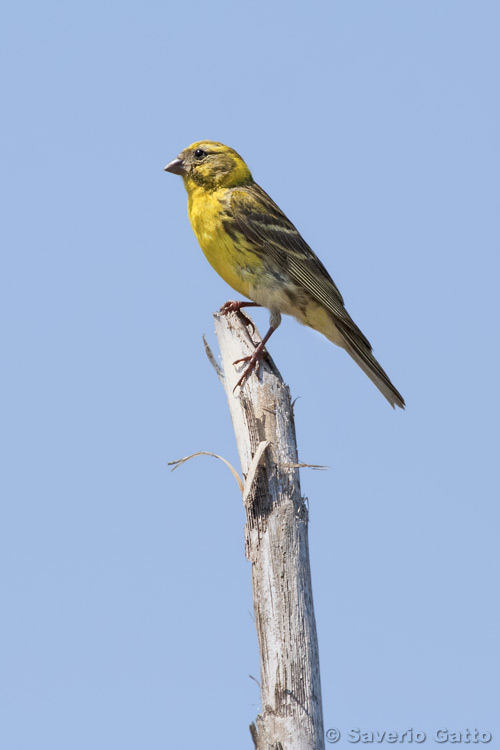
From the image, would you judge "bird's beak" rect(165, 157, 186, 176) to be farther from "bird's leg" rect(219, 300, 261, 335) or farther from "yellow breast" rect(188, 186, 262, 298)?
"bird's leg" rect(219, 300, 261, 335)

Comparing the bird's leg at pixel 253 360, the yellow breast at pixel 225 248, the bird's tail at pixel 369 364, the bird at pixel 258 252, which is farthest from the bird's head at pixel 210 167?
the bird's leg at pixel 253 360

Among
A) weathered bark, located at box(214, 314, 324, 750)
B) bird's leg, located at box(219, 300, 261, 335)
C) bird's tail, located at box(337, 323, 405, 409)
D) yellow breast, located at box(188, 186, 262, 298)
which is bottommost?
weathered bark, located at box(214, 314, 324, 750)

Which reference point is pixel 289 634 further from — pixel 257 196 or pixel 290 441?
pixel 257 196

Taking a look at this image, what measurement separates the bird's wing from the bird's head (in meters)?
0.15

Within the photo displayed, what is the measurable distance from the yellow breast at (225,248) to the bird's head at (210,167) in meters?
0.37

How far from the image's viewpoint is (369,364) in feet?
26.4

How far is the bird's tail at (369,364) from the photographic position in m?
7.96

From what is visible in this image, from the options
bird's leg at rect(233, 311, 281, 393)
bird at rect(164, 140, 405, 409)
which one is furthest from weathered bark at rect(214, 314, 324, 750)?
bird at rect(164, 140, 405, 409)

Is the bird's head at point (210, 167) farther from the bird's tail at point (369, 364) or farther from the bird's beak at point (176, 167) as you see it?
the bird's tail at point (369, 364)

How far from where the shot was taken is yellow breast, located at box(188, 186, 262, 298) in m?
7.71

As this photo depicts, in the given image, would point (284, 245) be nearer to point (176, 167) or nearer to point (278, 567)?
point (176, 167)

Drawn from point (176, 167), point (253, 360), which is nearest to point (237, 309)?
point (253, 360)

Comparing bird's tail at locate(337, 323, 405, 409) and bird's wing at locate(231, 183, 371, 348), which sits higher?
bird's wing at locate(231, 183, 371, 348)

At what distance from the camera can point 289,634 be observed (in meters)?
5.56
